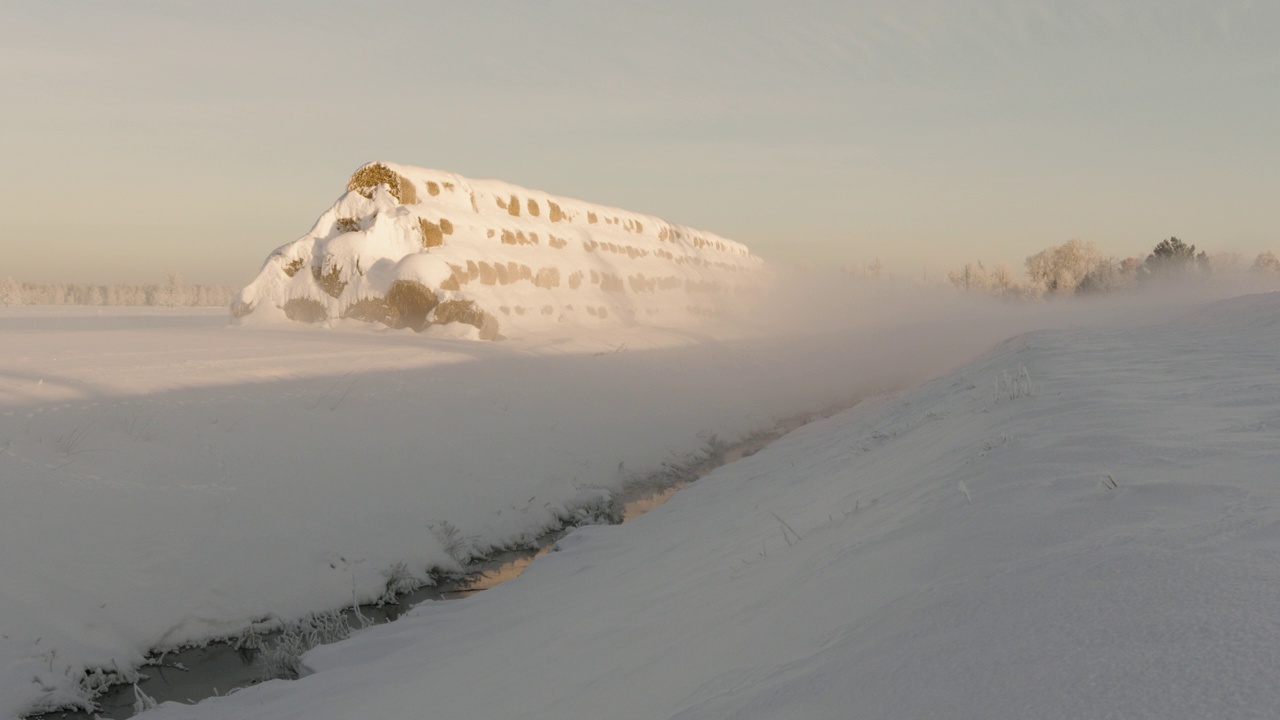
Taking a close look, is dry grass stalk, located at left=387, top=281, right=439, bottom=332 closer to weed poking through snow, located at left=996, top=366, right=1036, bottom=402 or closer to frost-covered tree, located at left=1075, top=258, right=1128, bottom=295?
weed poking through snow, located at left=996, top=366, right=1036, bottom=402

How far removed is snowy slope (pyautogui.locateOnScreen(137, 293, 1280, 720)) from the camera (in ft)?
5.28

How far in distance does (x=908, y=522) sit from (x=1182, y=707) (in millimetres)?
1798

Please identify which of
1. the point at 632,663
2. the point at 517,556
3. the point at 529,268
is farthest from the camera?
the point at 529,268

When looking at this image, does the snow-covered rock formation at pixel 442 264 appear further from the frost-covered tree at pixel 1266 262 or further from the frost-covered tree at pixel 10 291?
the frost-covered tree at pixel 10 291

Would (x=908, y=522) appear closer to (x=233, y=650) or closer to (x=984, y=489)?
(x=984, y=489)

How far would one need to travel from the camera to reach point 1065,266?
6106cm

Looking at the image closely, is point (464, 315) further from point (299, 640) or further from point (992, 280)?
point (992, 280)

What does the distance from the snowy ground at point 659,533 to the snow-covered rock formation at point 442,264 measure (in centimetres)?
457

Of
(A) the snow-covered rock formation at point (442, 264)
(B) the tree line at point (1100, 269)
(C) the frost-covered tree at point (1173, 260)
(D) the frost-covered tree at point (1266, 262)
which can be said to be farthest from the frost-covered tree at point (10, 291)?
→ (D) the frost-covered tree at point (1266, 262)

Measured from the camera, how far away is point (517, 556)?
Result: 768 centimetres

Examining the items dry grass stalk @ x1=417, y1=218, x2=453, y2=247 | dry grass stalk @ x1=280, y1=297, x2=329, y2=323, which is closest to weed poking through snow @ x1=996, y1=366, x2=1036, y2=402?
dry grass stalk @ x1=417, y1=218, x2=453, y2=247

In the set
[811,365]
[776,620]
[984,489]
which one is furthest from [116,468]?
[811,365]

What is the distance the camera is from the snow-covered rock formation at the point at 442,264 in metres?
17.8

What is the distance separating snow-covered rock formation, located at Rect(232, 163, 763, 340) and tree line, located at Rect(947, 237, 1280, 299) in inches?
1673
